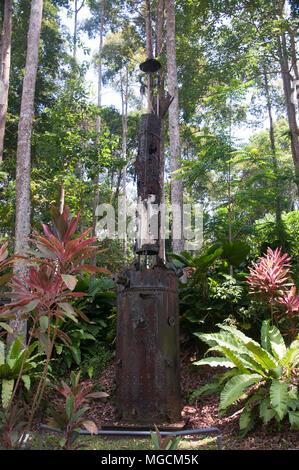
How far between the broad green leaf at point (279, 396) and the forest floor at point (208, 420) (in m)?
0.30

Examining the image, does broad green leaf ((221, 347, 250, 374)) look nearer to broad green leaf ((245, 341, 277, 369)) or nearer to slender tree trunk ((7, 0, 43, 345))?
broad green leaf ((245, 341, 277, 369))

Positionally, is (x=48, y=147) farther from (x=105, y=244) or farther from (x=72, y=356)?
(x=105, y=244)

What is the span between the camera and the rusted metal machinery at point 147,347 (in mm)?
3879

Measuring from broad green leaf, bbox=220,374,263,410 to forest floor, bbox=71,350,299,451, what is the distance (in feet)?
1.09

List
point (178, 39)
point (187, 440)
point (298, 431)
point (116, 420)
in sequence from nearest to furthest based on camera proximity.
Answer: point (298, 431) < point (187, 440) < point (116, 420) < point (178, 39)

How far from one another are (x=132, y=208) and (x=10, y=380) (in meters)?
22.0

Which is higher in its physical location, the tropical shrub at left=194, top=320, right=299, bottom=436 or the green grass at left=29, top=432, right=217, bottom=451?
the tropical shrub at left=194, top=320, right=299, bottom=436

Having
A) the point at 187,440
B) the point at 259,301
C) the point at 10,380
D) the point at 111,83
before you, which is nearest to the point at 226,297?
the point at 259,301

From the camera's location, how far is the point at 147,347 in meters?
3.96

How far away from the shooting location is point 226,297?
5.41 metres

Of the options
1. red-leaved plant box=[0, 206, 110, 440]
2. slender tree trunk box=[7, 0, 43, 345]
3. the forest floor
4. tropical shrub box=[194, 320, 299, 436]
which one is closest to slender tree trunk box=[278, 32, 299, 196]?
slender tree trunk box=[7, 0, 43, 345]

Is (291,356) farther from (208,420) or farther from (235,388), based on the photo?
(208,420)

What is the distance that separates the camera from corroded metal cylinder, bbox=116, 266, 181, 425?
388cm
